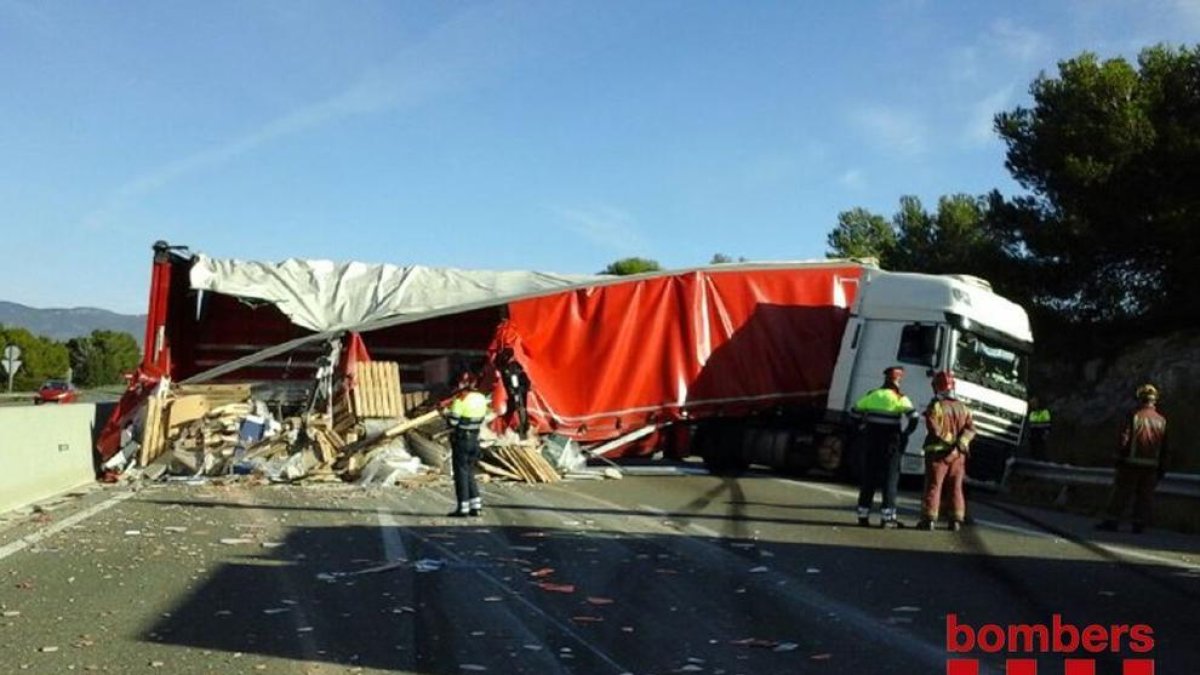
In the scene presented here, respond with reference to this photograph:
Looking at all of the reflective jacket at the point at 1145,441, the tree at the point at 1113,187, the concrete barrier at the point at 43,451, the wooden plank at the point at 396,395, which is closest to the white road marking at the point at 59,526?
the concrete barrier at the point at 43,451

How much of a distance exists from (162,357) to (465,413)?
24.2 ft

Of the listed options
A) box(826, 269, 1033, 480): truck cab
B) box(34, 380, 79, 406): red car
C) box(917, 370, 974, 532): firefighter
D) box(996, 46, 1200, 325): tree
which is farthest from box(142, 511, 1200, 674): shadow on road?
box(34, 380, 79, 406): red car

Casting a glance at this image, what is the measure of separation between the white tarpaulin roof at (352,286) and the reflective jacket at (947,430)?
787 centimetres

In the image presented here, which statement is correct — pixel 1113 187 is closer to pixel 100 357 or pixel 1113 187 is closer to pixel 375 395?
pixel 375 395

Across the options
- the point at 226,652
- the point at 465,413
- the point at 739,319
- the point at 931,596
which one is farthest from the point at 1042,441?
the point at 226,652

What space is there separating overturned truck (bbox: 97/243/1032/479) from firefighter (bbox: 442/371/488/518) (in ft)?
14.8

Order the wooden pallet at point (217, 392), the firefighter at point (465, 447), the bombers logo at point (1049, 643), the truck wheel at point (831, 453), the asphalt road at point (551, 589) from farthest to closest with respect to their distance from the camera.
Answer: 1. the truck wheel at point (831, 453)
2. the wooden pallet at point (217, 392)
3. the firefighter at point (465, 447)
4. the asphalt road at point (551, 589)
5. the bombers logo at point (1049, 643)

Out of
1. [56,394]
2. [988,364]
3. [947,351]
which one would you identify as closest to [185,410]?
[947,351]

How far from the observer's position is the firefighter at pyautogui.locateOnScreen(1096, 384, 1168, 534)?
39.4ft

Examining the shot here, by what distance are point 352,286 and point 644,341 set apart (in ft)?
15.2

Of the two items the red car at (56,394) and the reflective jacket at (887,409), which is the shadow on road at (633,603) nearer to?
the reflective jacket at (887,409)

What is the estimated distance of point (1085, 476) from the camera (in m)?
14.8

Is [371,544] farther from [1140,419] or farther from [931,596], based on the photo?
[1140,419]

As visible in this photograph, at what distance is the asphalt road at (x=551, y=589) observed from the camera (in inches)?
243
